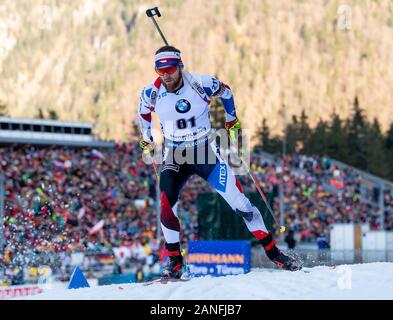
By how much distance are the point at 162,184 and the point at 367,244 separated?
14799 millimetres

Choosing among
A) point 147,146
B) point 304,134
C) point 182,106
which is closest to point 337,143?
point 304,134

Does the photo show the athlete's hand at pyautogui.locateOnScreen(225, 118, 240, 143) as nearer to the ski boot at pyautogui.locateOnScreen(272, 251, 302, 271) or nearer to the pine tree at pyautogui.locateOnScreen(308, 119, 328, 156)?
the ski boot at pyautogui.locateOnScreen(272, 251, 302, 271)

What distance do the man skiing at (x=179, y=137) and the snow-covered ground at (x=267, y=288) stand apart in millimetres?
782

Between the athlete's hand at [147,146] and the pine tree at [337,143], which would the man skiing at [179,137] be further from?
the pine tree at [337,143]

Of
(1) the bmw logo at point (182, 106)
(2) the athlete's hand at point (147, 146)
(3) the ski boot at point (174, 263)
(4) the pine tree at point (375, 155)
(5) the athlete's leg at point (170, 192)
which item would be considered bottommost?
(3) the ski boot at point (174, 263)

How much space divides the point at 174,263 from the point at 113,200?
25257 millimetres

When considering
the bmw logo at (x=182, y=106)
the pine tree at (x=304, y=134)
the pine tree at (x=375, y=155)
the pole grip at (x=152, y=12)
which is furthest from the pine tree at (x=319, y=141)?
the bmw logo at (x=182, y=106)

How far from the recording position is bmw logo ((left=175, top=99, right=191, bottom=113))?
8422 mm

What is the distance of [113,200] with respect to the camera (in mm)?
33812

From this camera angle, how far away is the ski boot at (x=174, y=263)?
28.6 feet

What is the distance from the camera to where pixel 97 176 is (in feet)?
118

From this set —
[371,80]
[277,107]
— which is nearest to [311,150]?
[277,107]

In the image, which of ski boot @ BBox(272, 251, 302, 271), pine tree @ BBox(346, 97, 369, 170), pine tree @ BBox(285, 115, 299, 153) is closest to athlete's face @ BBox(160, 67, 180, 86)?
ski boot @ BBox(272, 251, 302, 271)

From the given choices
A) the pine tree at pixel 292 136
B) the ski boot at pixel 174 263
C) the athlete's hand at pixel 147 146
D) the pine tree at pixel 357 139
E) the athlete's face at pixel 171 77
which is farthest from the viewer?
the pine tree at pixel 292 136
